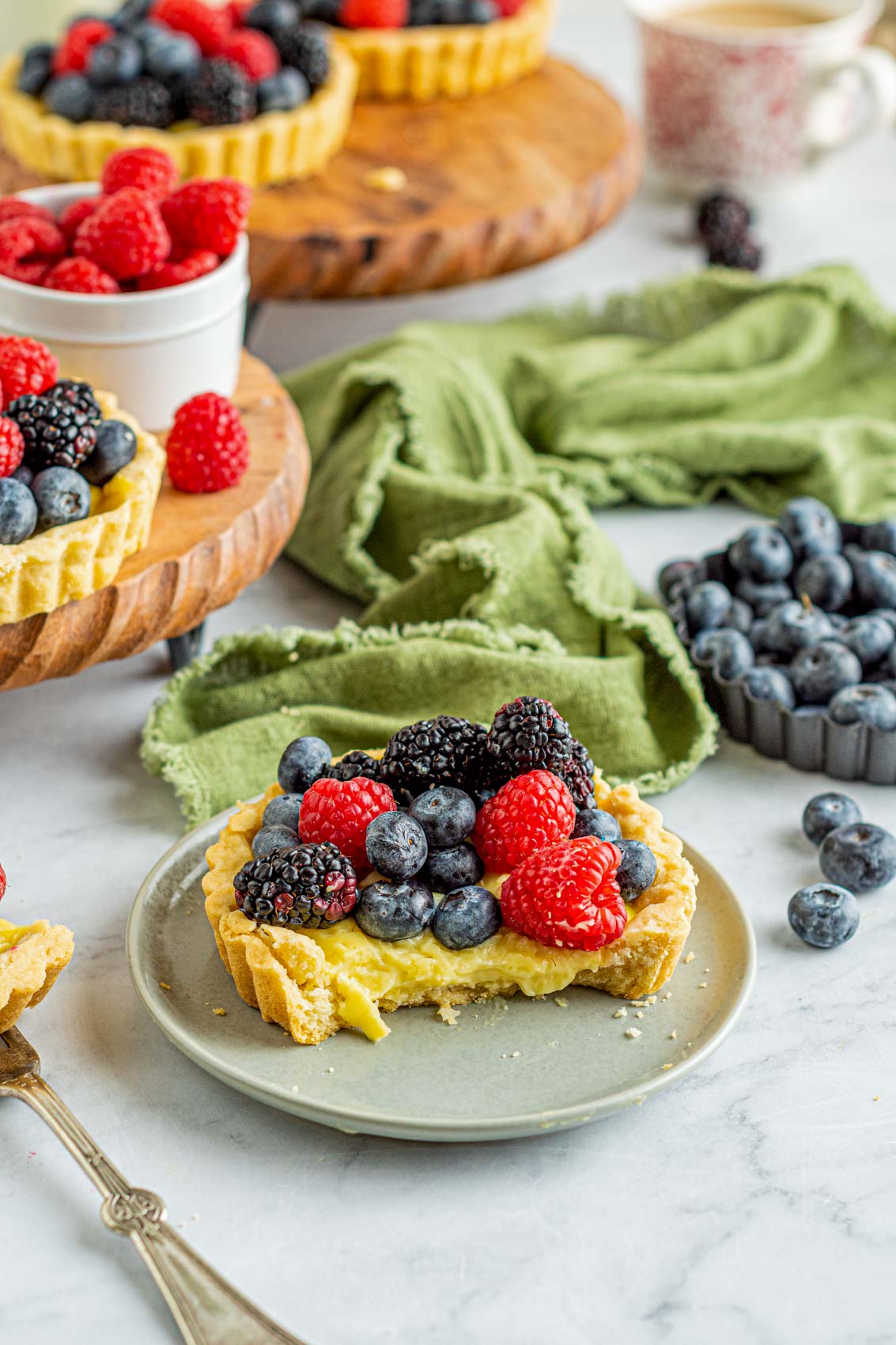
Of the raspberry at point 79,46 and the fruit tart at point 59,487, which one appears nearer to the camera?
the fruit tart at point 59,487

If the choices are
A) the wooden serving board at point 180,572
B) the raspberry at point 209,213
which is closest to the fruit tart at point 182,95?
the raspberry at point 209,213

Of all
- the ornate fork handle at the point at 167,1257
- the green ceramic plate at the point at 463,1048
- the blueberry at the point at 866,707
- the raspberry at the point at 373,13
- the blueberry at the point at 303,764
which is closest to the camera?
the ornate fork handle at the point at 167,1257

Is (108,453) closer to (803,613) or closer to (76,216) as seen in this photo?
(76,216)

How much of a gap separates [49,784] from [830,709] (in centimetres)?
96

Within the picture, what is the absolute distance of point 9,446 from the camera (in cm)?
155

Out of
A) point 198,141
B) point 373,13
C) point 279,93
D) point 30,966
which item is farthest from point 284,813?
point 373,13

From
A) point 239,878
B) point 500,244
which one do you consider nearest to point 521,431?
point 500,244

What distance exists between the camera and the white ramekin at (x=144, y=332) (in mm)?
1823

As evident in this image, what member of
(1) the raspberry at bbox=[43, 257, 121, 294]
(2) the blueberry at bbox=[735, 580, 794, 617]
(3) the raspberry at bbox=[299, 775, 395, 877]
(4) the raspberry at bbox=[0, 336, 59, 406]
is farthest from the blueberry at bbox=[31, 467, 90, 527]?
(2) the blueberry at bbox=[735, 580, 794, 617]

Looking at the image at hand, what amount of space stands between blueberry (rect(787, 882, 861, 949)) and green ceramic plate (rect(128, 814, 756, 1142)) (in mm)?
130

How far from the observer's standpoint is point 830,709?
178cm

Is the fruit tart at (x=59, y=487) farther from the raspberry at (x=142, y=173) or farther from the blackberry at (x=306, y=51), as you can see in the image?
the blackberry at (x=306, y=51)

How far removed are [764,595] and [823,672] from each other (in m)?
0.20

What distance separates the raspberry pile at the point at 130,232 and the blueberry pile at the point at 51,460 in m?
0.27
